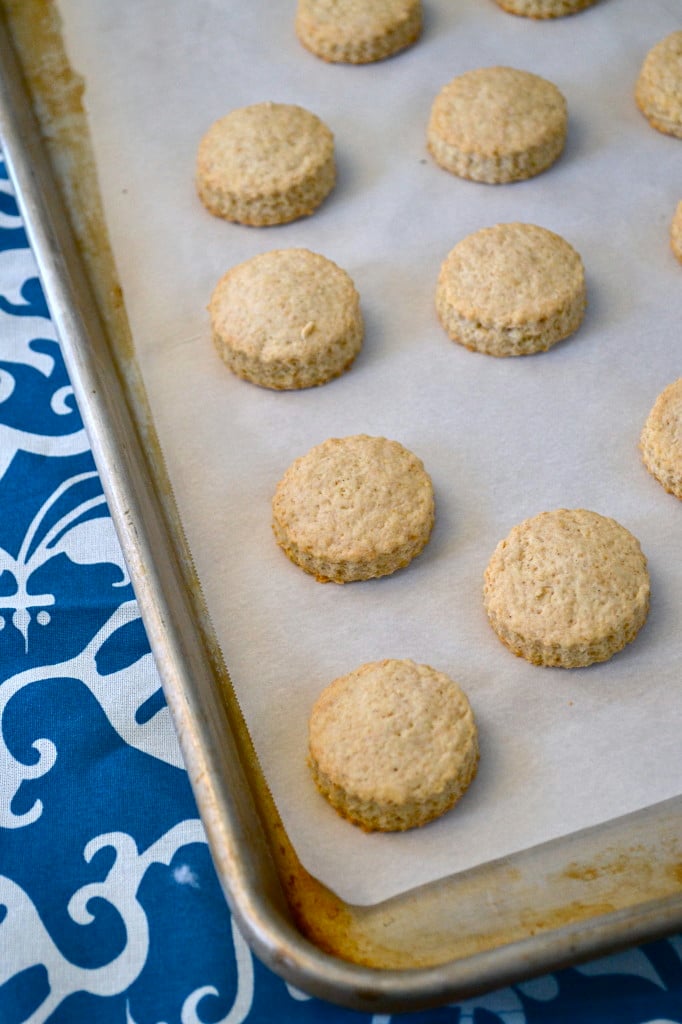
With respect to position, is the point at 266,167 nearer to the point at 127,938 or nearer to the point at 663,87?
the point at 663,87

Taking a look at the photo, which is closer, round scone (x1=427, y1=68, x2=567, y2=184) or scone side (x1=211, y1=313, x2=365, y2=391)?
scone side (x1=211, y1=313, x2=365, y2=391)

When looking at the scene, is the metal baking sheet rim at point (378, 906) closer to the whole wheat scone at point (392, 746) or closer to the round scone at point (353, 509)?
the whole wheat scone at point (392, 746)

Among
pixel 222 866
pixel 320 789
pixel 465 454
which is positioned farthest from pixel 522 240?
pixel 222 866

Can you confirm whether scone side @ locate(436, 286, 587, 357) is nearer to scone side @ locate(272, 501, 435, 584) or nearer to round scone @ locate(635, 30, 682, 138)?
scone side @ locate(272, 501, 435, 584)

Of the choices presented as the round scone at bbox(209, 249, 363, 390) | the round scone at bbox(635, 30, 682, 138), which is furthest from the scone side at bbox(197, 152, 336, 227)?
the round scone at bbox(635, 30, 682, 138)

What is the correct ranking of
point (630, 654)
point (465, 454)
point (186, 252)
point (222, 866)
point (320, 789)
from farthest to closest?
point (186, 252)
point (465, 454)
point (630, 654)
point (320, 789)
point (222, 866)

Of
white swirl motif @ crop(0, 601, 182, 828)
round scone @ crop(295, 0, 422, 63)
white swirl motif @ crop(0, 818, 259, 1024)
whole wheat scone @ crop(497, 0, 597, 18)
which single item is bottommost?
white swirl motif @ crop(0, 818, 259, 1024)

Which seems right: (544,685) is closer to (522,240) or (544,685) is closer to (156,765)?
(156,765)

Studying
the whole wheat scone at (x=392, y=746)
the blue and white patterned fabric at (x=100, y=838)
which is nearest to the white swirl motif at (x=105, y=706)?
the blue and white patterned fabric at (x=100, y=838)
